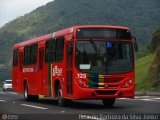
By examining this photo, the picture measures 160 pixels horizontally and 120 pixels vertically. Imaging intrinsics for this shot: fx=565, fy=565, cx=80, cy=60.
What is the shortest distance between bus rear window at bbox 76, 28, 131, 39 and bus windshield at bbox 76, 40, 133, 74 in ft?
0.81

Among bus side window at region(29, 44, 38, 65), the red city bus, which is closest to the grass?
bus side window at region(29, 44, 38, 65)

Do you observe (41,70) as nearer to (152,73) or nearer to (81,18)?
(152,73)

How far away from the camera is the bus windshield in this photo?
68.1ft

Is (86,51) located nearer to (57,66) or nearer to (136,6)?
(57,66)

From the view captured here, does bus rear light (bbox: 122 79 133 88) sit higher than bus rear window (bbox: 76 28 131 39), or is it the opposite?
bus rear window (bbox: 76 28 131 39)

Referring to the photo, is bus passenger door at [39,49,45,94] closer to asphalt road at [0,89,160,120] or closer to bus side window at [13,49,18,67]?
asphalt road at [0,89,160,120]

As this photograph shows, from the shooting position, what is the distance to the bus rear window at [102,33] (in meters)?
21.1

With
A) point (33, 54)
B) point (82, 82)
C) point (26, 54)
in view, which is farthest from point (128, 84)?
point (26, 54)

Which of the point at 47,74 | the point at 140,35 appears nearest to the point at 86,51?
the point at 47,74

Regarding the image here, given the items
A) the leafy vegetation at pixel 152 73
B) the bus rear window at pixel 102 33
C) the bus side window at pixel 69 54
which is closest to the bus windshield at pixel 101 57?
the bus rear window at pixel 102 33

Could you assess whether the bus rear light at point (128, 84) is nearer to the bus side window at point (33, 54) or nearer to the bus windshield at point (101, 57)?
the bus windshield at point (101, 57)

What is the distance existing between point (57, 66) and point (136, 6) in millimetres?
97466

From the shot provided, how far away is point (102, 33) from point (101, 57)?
3.17 feet

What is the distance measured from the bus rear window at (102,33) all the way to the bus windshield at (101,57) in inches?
9.7
